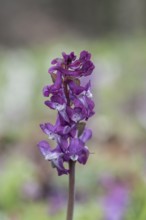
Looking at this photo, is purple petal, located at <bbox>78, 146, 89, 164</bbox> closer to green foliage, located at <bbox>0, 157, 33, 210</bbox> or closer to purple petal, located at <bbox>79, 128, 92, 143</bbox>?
purple petal, located at <bbox>79, 128, 92, 143</bbox>

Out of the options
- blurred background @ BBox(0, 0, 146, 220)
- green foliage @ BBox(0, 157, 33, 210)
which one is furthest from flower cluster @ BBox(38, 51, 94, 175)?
green foliage @ BBox(0, 157, 33, 210)

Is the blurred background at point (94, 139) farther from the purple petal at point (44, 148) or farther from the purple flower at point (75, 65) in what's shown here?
the purple flower at point (75, 65)

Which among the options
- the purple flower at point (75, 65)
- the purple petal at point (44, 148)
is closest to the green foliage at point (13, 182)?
the purple petal at point (44, 148)

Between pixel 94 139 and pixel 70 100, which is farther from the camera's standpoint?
pixel 94 139

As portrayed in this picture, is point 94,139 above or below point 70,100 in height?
below

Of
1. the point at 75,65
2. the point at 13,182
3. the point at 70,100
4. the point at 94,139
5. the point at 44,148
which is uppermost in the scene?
the point at 75,65

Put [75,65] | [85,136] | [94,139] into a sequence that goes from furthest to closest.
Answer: [94,139] < [85,136] < [75,65]

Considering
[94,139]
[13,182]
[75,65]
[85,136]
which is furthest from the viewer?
[94,139]

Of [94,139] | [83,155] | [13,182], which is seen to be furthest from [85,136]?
[94,139]

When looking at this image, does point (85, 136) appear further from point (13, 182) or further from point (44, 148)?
point (13, 182)
